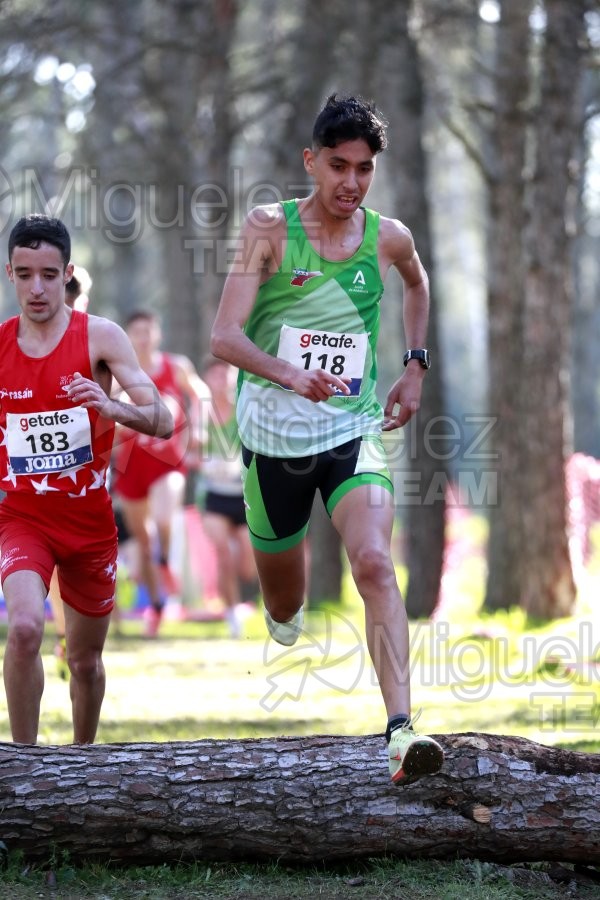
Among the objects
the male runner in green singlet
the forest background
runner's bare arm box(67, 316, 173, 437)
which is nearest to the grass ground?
the male runner in green singlet

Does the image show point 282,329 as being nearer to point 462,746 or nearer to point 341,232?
point 341,232

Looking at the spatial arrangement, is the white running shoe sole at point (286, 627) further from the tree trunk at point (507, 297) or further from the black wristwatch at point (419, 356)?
the tree trunk at point (507, 297)

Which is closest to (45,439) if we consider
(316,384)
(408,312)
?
(316,384)

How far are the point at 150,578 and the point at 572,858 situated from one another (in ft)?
23.8

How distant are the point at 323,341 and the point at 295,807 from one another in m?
1.71

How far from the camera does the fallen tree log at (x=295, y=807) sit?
4.57 m

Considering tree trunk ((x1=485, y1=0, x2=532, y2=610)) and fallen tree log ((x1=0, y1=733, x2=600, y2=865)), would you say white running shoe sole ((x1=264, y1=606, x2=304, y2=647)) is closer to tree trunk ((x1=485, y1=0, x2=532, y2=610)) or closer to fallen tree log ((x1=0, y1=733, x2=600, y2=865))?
fallen tree log ((x1=0, y1=733, x2=600, y2=865))

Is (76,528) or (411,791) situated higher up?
(76,528)

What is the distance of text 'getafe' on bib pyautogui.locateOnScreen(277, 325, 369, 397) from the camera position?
5.30 meters

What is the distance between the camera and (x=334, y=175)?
17.1ft

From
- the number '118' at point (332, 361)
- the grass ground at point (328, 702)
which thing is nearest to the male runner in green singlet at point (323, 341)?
the number '118' at point (332, 361)

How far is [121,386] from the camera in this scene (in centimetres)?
528

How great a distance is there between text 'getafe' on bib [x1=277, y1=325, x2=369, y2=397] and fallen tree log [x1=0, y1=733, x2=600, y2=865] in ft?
4.74

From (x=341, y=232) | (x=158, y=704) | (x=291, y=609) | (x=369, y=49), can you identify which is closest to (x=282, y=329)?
(x=341, y=232)
